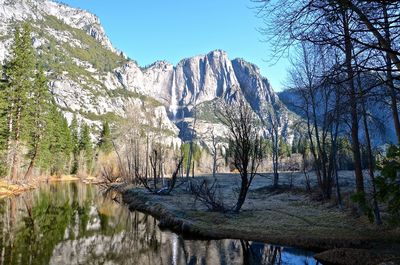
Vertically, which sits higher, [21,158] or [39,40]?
[39,40]

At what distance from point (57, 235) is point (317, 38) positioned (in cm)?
1477

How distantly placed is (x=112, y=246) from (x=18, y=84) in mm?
34312

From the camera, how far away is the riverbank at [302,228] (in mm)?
11250

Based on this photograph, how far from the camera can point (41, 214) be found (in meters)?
22.2

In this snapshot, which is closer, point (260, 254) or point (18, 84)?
point (260, 254)

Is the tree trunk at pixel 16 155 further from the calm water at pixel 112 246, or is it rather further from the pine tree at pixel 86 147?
the pine tree at pixel 86 147

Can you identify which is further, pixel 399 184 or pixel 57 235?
pixel 57 235

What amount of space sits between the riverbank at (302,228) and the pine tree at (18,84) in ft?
86.4

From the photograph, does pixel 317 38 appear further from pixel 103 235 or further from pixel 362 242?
pixel 103 235

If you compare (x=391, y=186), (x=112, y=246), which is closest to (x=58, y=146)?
(x=112, y=246)

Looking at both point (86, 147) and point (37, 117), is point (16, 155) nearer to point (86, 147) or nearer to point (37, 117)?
point (37, 117)

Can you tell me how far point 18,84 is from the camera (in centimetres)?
4144

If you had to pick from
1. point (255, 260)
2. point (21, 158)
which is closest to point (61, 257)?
point (255, 260)

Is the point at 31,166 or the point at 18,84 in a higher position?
the point at 18,84
